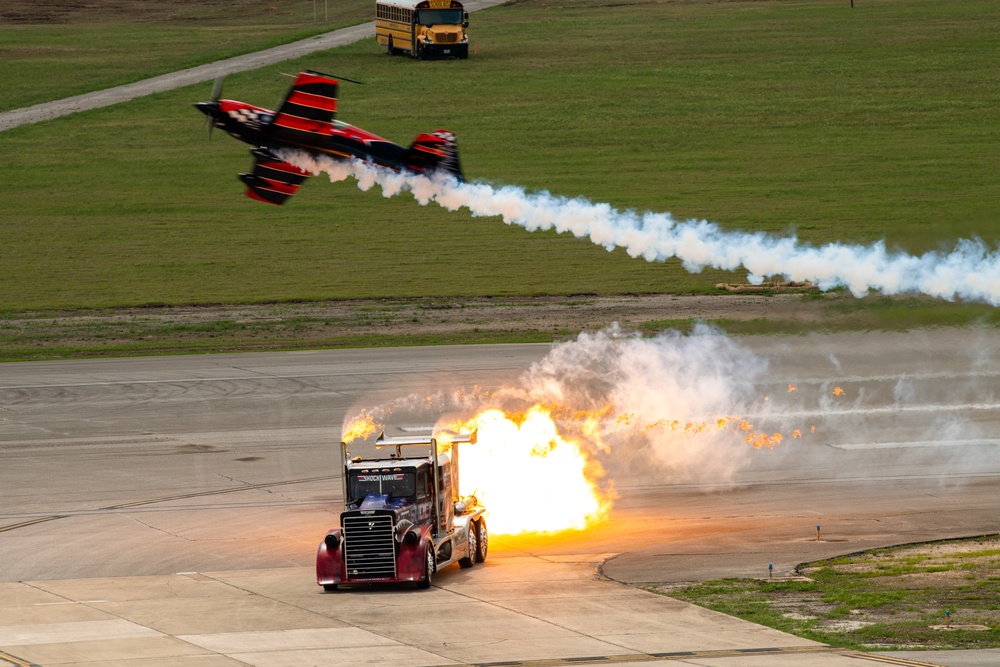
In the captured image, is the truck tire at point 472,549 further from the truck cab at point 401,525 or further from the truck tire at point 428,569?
the truck tire at point 428,569

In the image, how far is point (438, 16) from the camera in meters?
106

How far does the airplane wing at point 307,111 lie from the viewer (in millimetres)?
42594

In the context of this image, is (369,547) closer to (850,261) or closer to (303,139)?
(303,139)

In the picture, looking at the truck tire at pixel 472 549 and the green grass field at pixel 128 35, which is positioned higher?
the green grass field at pixel 128 35


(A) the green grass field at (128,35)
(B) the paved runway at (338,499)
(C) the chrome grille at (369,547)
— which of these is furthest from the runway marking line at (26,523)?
(A) the green grass field at (128,35)

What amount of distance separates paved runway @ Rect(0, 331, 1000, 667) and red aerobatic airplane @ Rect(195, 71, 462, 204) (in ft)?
30.7

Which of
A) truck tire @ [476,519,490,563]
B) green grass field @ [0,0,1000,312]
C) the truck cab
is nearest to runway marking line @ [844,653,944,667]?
the truck cab

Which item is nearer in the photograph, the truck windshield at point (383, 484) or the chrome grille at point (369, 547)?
the chrome grille at point (369, 547)

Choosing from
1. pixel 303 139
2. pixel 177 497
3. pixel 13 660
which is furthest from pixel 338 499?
pixel 13 660

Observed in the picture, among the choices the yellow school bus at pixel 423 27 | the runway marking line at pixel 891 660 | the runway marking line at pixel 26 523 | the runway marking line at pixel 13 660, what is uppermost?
the yellow school bus at pixel 423 27

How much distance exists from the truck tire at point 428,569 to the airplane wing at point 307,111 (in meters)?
15.6

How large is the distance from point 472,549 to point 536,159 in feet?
190

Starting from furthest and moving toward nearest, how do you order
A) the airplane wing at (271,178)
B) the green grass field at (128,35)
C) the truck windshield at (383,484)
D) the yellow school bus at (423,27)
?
the green grass field at (128,35) → the yellow school bus at (423,27) → the airplane wing at (271,178) → the truck windshield at (383,484)

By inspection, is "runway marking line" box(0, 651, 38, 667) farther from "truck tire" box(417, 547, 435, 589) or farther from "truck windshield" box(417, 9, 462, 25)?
"truck windshield" box(417, 9, 462, 25)
